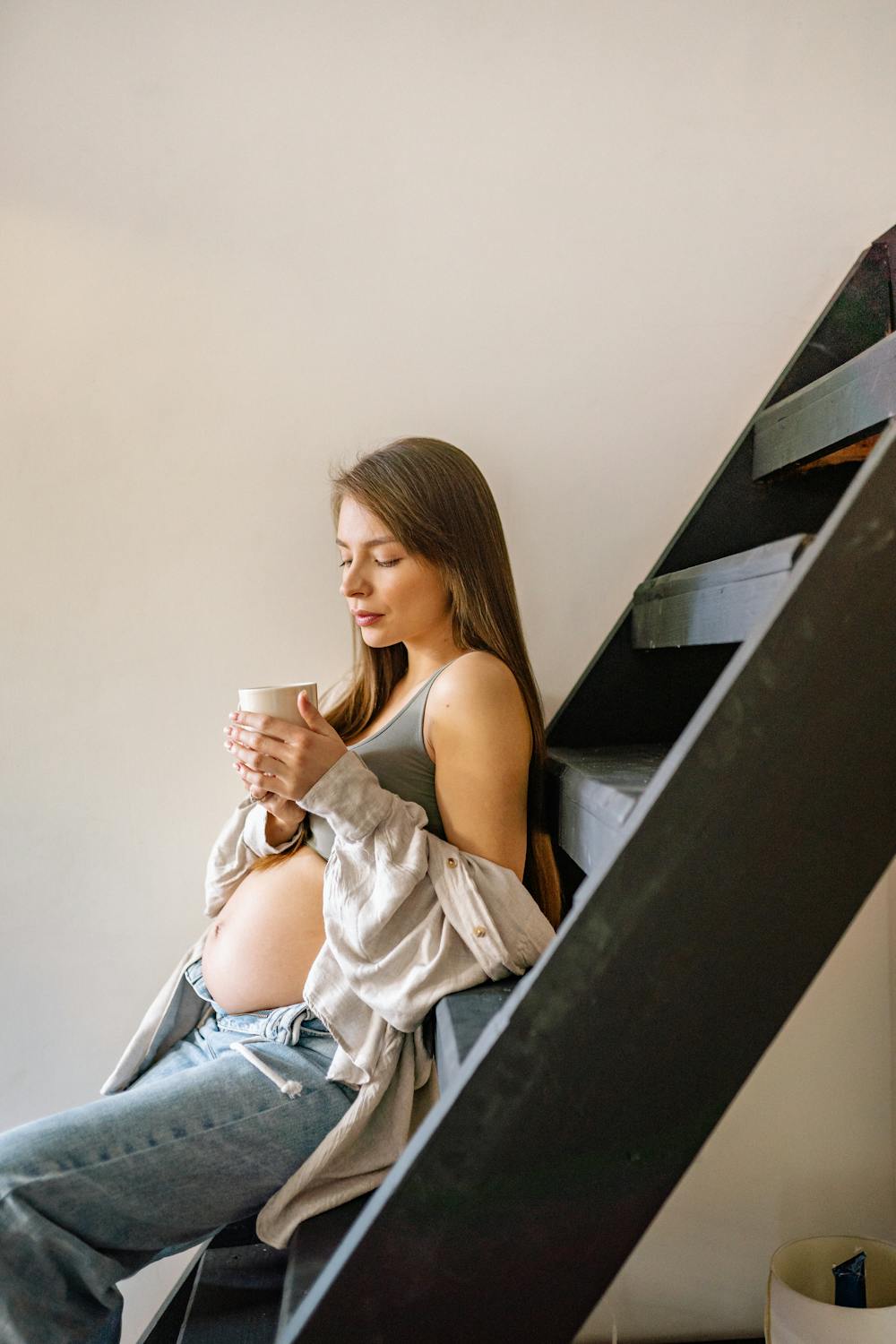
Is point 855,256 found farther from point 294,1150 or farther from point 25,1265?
point 25,1265

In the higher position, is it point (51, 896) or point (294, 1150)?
point (51, 896)

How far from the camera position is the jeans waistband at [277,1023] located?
117cm

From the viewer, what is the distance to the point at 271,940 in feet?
4.15

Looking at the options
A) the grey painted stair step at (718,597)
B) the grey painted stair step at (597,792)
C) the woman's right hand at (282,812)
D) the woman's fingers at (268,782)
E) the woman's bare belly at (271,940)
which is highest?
the grey painted stair step at (718,597)

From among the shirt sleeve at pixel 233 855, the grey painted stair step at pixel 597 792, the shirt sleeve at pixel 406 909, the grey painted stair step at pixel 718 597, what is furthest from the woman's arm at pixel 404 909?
the grey painted stair step at pixel 718 597

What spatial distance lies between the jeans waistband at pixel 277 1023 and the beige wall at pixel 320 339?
0.99 ft

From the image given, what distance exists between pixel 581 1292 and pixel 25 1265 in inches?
24.7

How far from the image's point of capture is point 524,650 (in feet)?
4.59

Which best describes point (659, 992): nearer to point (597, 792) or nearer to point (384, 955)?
point (597, 792)

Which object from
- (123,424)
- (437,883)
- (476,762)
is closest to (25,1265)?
(437,883)

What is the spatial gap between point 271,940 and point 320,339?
2.97 feet

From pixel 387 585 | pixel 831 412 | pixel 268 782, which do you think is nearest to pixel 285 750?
pixel 268 782

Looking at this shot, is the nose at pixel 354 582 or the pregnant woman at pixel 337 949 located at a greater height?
the nose at pixel 354 582

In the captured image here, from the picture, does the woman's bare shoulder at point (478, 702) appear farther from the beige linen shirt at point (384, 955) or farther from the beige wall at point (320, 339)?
the beige wall at point (320, 339)
